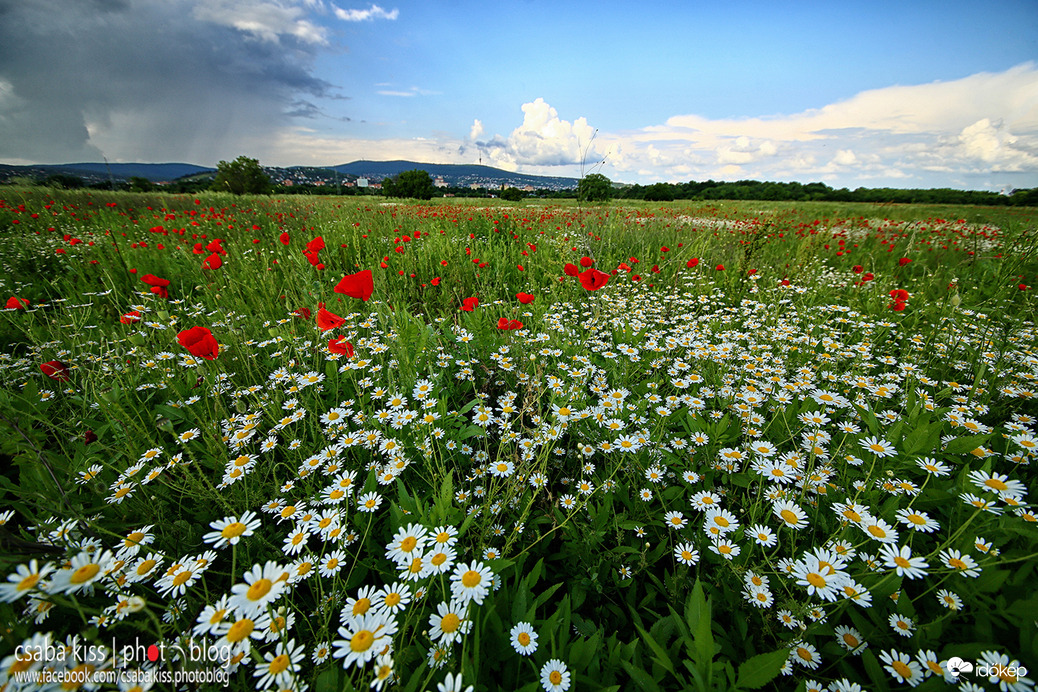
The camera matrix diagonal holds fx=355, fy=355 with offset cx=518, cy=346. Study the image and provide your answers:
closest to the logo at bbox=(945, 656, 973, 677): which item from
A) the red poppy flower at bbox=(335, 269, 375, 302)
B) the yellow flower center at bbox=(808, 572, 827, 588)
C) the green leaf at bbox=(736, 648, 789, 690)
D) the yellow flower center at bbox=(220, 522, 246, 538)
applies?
the yellow flower center at bbox=(808, 572, 827, 588)

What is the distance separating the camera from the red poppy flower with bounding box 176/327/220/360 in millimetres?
1565

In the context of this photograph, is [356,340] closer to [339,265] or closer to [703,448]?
[703,448]

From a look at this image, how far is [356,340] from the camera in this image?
2.70m

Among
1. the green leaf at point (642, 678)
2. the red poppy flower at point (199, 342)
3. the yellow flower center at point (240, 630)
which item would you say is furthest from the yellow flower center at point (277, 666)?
the red poppy flower at point (199, 342)

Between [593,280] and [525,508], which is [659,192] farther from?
[525,508]

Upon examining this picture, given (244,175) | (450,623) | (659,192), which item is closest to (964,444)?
(450,623)

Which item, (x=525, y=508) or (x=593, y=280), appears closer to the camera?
(x=525, y=508)

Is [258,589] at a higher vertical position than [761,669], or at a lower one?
higher

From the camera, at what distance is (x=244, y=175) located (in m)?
32.3

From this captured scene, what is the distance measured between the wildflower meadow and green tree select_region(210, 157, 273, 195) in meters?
36.6

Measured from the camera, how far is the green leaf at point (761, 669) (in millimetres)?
878

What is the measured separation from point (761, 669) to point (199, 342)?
2.37 meters

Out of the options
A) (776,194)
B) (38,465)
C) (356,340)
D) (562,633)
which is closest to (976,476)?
(562,633)

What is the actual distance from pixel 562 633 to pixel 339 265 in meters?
5.17
